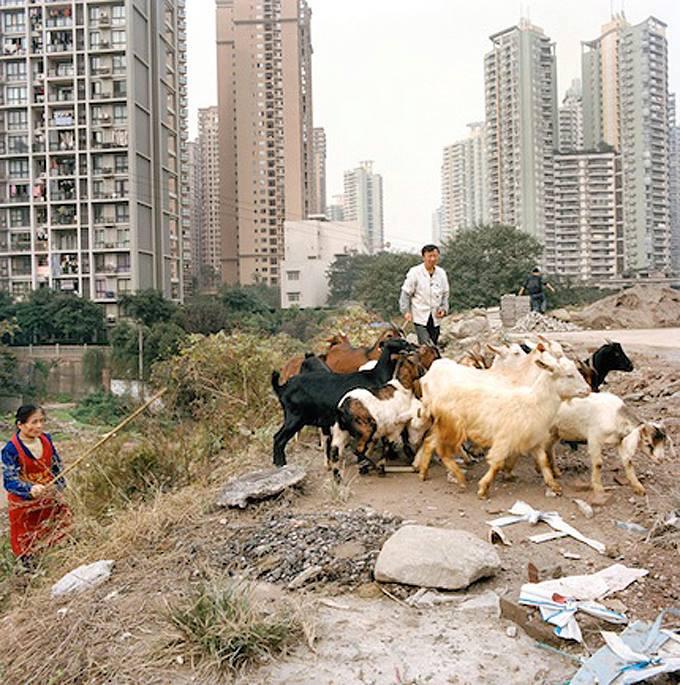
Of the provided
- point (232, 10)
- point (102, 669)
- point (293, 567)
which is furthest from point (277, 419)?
point (232, 10)

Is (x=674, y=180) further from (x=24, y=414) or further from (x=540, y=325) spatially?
(x=24, y=414)

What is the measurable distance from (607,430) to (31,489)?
3.84 metres

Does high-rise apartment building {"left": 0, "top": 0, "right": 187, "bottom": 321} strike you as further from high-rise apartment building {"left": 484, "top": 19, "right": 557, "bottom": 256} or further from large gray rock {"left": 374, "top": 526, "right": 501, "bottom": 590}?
large gray rock {"left": 374, "top": 526, "right": 501, "bottom": 590}

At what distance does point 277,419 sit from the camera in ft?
27.0

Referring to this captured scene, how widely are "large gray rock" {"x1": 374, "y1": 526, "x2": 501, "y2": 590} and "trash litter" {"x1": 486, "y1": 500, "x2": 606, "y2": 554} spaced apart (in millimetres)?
622

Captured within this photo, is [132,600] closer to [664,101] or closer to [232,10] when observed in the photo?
[664,101]

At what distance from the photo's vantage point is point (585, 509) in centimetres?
473

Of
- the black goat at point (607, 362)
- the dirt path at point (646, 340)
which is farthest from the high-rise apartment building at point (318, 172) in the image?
the black goat at point (607, 362)

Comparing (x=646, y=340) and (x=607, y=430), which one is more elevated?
(x=646, y=340)

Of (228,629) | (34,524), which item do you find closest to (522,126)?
(34,524)

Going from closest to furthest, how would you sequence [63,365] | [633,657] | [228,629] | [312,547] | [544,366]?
1. [633,657]
2. [228,629]
3. [312,547]
4. [544,366]
5. [63,365]

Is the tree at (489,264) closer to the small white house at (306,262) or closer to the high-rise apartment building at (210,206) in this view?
the small white house at (306,262)

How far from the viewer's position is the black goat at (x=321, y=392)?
5656 millimetres

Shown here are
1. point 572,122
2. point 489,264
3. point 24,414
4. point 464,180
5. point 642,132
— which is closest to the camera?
point 24,414
